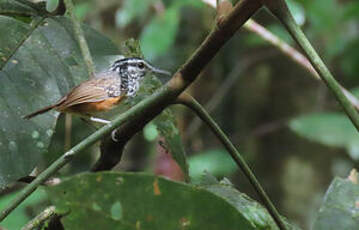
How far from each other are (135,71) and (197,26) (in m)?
3.16

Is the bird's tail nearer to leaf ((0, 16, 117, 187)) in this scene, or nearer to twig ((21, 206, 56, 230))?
leaf ((0, 16, 117, 187))

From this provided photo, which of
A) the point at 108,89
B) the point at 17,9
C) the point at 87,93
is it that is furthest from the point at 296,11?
the point at 17,9

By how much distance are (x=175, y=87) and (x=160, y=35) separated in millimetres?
2431

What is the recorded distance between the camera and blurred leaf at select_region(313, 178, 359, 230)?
2.62 feet

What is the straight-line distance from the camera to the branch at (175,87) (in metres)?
0.72

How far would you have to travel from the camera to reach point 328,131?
283 centimetres

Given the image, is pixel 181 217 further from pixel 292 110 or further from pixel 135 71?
pixel 292 110

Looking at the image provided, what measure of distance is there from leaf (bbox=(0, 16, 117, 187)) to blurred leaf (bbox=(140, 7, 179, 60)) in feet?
5.84

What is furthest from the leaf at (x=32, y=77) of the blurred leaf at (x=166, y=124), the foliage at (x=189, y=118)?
the blurred leaf at (x=166, y=124)

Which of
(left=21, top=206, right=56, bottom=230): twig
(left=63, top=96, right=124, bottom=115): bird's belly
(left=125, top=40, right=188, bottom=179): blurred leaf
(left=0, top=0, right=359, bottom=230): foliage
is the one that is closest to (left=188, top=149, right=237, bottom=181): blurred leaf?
(left=0, top=0, right=359, bottom=230): foliage

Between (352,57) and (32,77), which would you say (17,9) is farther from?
(352,57)

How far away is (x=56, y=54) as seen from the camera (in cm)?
126

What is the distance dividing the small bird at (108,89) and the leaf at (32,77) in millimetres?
44

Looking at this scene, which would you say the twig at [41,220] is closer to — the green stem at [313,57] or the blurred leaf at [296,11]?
the green stem at [313,57]
